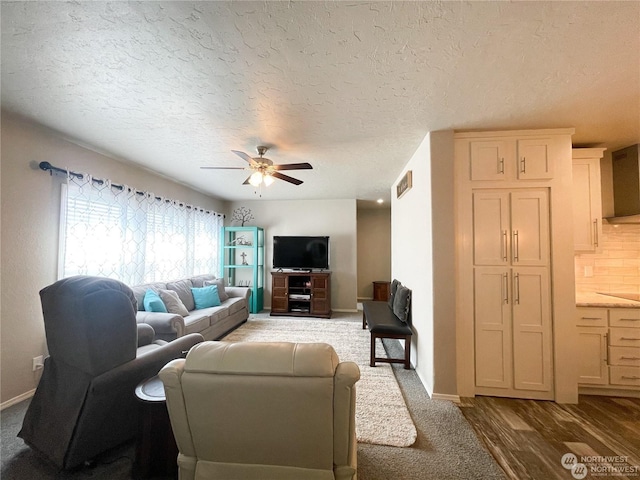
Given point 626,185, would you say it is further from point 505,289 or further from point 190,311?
point 190,311

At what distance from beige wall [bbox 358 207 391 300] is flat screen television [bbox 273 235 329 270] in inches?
73.8

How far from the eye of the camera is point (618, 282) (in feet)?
8.77

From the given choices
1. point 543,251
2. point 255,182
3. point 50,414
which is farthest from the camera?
point 255,182

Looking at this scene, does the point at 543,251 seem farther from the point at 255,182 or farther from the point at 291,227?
the point at 291,227

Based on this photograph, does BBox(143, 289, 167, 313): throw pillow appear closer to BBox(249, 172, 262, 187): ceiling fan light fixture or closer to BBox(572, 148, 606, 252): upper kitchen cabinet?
BBox(249, 172, 262, 187): ceiling fan light fixture

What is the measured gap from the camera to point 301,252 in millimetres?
5109

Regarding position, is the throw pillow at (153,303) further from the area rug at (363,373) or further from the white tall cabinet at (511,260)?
the white tall cabinet at (511,260)

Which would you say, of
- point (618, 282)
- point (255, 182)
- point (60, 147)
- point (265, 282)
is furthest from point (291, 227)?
point (618, 282)

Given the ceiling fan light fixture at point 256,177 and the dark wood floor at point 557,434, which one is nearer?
the dark wood floor at point 557,434

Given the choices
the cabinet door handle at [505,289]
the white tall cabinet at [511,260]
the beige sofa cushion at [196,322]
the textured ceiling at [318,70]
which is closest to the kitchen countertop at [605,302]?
the white tall cabinet at [511,260]

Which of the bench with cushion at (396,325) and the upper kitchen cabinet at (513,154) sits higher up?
the upper kitchen cabinet at (513,154)

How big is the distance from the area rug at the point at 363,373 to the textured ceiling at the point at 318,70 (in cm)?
251

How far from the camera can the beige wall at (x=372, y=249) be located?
651cm

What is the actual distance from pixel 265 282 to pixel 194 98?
4267mm
